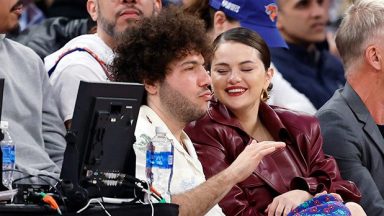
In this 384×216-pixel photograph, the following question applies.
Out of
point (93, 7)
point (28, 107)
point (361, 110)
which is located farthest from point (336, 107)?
point (28, 107)

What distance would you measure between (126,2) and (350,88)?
138cm

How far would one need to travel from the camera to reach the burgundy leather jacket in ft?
18.2

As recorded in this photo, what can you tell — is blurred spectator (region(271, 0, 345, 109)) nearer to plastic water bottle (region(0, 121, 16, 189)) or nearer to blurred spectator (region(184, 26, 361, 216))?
blurred spectator (region(184, 26, 361, 216))

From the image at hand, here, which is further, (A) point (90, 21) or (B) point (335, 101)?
(A) point (90, 21)

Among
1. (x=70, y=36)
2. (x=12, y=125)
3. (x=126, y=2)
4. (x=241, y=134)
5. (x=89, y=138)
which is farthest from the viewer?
(x=70, y=36)

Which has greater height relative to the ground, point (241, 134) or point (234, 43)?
point (234, 43)

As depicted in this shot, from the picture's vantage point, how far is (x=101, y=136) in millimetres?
4645

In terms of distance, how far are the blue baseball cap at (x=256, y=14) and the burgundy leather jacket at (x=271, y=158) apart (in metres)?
1.14

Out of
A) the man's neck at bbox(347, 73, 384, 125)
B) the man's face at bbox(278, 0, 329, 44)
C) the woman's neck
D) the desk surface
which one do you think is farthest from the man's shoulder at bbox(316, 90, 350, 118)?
the man's face at bbox(278, 0, 329, 44)

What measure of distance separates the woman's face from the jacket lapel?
0.77 m

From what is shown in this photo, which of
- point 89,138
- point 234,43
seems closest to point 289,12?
point 234,43

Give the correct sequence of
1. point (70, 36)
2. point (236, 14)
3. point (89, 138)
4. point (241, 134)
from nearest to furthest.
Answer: point (89, 138) < point (241, 134) < point (236, 14) < point (70, 36)

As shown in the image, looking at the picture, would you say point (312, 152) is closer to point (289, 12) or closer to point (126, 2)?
point (126, 2)

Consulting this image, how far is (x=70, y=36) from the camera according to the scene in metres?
7.68
